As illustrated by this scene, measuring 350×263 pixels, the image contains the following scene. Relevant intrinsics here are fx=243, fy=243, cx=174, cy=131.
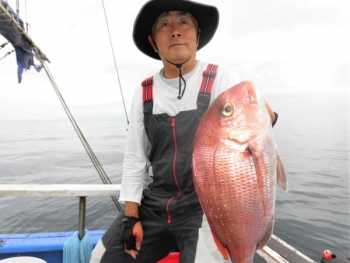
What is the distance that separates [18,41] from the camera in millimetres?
6344

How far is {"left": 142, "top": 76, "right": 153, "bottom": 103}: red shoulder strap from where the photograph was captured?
2.07m

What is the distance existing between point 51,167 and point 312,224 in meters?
13.0

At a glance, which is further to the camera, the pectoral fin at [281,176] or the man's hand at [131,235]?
the man's hand at [131,235]

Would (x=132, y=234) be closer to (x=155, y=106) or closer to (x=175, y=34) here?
(x=155, y=106)

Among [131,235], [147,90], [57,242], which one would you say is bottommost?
[57,242]

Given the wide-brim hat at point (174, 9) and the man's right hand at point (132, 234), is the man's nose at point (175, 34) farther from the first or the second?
the man's right hand at point (132, 234)

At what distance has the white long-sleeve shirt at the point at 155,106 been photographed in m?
1.88

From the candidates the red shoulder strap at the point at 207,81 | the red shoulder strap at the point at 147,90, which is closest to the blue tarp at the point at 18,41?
the red shoulder strap at the point at 147,90

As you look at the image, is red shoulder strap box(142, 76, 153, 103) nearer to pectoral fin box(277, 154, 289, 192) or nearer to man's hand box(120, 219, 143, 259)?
man's hand box(120, 219, 143, 259)

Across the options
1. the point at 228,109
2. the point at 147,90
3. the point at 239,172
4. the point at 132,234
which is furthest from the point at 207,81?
the point at 132,234

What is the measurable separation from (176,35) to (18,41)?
6301 millimetres

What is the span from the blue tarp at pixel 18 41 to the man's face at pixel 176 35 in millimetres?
4913

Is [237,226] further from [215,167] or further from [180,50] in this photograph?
[180,50]

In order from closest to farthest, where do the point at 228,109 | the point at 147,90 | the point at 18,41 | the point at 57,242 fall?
the point at 228,109 < the point at 147,90 < the point at 57,242 < the point at 18,41
